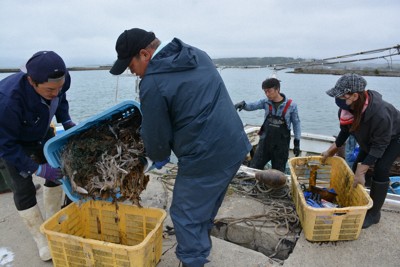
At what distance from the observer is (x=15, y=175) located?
2598 mm

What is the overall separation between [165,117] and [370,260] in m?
2.42

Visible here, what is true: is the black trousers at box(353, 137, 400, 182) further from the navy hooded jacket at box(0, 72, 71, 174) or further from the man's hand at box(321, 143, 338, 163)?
the navy hooded jacket at box(0, 72, 71, 174)

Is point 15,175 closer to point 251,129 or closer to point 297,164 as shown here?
point 297,164

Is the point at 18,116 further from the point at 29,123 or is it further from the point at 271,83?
the point at 271,83

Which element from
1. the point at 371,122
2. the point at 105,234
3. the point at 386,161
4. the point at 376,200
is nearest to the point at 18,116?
the point at 105,234

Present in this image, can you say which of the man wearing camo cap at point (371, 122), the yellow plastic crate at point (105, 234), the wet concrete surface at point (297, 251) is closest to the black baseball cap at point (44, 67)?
the yellow plastic crate at point (105, 234)

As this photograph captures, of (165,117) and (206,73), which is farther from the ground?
(206,73)

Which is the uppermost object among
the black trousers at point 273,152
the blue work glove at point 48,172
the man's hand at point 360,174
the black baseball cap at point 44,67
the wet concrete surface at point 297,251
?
the black baseball cap at point 44,67

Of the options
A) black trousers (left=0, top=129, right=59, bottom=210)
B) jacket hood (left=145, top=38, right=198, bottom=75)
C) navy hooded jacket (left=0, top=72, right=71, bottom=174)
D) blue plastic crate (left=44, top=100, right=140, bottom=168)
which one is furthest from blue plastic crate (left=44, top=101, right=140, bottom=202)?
jacket hood (left=145, top=38, right=198, bottom=75)

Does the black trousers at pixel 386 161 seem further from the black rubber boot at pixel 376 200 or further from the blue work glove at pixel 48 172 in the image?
the blue work glove at pixel 48 172

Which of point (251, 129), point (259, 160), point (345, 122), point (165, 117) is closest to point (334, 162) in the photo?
point (345, 122)

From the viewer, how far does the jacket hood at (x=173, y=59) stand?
1832 mm

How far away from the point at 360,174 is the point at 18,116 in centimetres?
323

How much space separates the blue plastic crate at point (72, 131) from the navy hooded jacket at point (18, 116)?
15 cm
